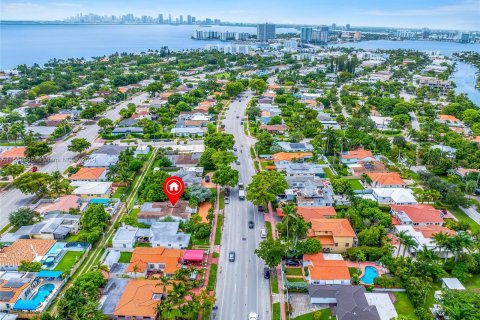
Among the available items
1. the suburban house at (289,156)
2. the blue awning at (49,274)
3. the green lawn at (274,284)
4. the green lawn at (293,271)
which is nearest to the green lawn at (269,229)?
the green lawn at (293,271)

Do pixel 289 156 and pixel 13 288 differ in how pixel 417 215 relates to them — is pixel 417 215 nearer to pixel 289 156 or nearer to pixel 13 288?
pixel 289 156

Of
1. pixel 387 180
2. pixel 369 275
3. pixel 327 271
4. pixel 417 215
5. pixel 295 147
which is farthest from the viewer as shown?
pixel 295 147

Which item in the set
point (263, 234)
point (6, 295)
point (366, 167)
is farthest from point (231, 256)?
point (366, 167)

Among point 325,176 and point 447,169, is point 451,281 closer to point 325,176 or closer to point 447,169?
point 325,176

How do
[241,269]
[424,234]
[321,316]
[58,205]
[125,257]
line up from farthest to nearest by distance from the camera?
1. [58,205]
2. [424,234]
3. [125,257]
4. [241,269]
5. [321,316]

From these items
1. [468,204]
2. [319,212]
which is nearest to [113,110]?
[319,212]

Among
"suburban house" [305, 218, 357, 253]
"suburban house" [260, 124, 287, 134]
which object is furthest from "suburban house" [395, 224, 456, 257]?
"suburban house" [260, 124, 287, 134]
